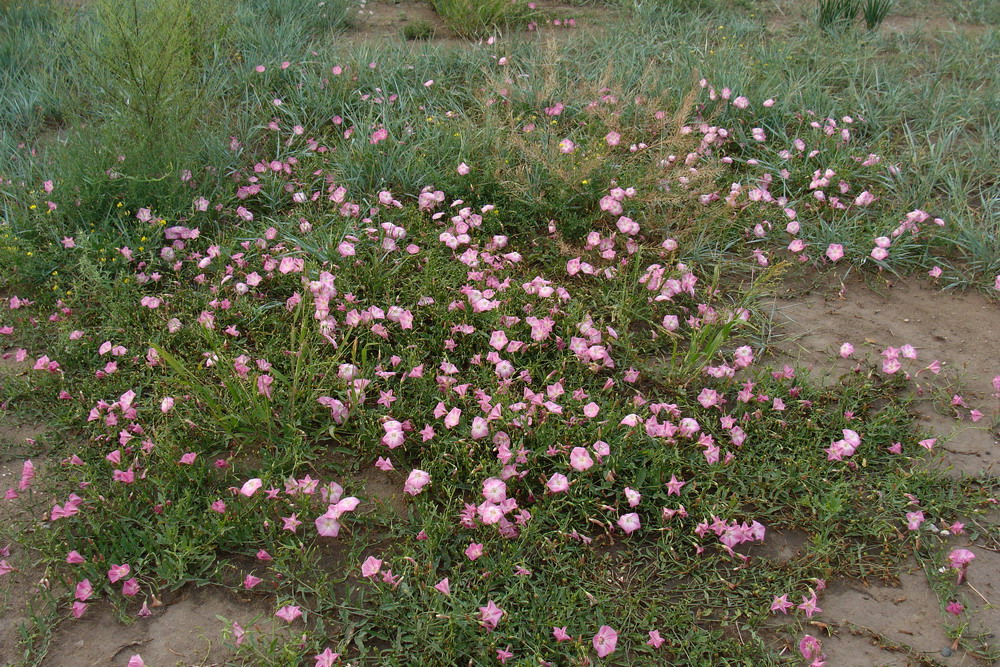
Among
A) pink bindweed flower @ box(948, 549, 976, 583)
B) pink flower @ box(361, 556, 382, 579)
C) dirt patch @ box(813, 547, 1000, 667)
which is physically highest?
pink flower @ box(361, 556, 382, 579)

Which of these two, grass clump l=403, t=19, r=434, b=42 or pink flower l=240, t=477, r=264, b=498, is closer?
pink flower l=240, t=477, r=264, b=498

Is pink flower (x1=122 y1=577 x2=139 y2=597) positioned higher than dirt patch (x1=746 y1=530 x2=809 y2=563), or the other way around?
pink flower (x1=122 y1=577 x2=139 y2=597)

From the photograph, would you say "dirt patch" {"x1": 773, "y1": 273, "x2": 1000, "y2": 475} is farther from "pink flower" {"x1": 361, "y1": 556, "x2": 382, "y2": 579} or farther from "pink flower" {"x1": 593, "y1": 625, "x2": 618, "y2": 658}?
"pink flower" {"x1": 361, "y1": 556, "x2": 382, "y2": 579}

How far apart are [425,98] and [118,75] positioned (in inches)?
58.9

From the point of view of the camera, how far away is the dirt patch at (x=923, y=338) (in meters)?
2.60

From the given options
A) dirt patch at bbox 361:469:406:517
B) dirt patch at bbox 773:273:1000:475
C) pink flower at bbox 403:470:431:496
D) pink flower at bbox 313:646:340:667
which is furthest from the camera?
dirt patch at bbox 773:273:1000:475

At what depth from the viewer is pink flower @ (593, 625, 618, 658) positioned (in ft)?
6.25

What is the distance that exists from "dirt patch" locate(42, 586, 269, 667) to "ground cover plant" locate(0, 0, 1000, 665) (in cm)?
5

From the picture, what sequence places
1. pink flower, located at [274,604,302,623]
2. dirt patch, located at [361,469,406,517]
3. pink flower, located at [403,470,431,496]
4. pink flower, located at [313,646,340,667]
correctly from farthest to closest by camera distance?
dirt patch, located at [361,469,406,517] → pink flower, located at [403,470,431,496] → pink flower, located at [274,604,302,623] → pink flower, located at [313,646,340,667]

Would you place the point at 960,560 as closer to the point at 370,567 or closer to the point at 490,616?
the point at 490,616

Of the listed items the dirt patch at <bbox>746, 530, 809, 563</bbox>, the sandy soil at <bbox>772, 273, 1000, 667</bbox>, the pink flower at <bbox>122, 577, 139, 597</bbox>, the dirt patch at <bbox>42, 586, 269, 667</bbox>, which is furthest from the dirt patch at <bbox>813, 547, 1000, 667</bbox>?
the pink flower at <bbox>122, 577, 139, 597</bbox>

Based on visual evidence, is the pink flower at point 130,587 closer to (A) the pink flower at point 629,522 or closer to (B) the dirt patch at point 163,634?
(B) the dirt patch at point 163,634

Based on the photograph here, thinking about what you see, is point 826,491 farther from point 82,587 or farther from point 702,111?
point 702,111

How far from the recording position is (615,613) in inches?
80.7
